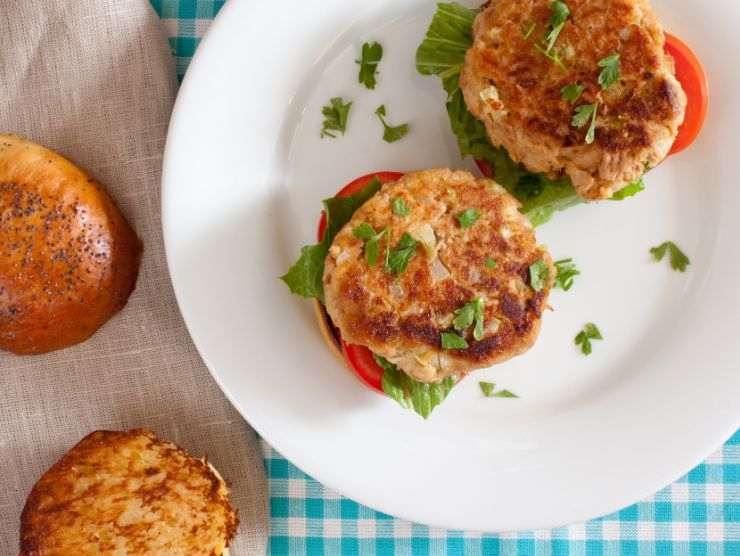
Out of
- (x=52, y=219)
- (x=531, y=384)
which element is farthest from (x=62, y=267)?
(x=531, y=384)

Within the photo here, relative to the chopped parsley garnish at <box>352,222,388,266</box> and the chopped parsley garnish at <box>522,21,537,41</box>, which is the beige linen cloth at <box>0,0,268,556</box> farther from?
the chopped parsley garnish at <box>522,21,537,41</box>

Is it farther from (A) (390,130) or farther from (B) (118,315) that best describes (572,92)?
(B) (118,315)

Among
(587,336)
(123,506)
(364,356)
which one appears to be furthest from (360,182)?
(123,506)

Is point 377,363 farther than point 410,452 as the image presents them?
No

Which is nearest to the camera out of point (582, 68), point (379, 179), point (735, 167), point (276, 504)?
point (582, 68)

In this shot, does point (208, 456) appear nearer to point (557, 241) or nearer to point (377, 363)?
point (377, 363)

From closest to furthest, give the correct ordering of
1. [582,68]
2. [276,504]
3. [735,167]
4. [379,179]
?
[582,68]
[379,179]
[735,167]
[276,504]

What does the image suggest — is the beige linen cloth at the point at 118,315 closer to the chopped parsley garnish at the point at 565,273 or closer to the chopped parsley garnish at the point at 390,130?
the chopped parsley garnish at the point at 390,130
